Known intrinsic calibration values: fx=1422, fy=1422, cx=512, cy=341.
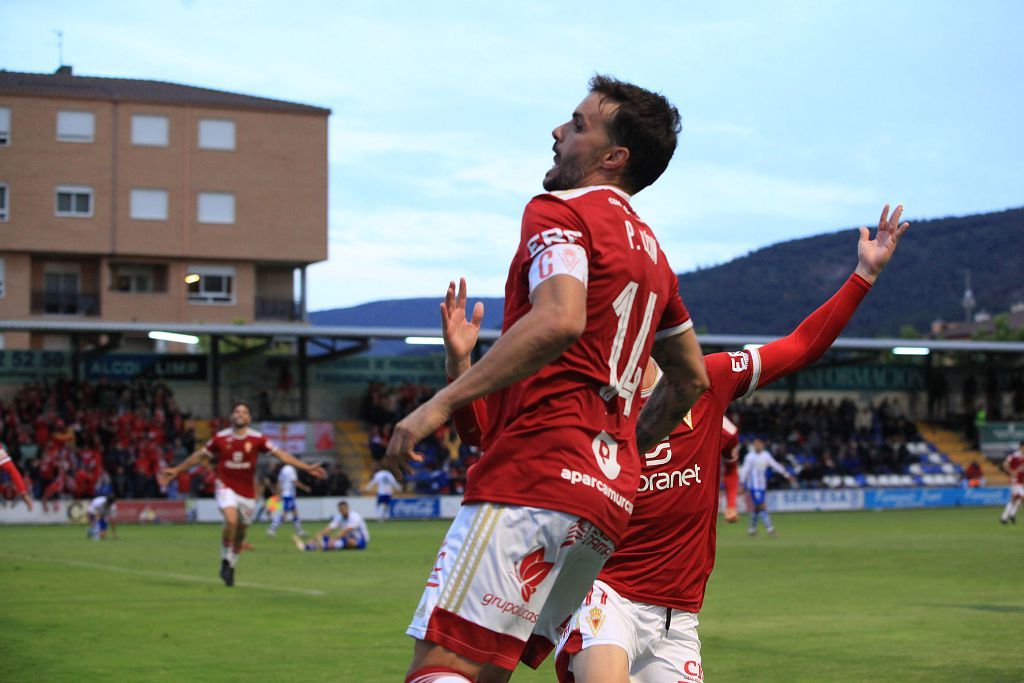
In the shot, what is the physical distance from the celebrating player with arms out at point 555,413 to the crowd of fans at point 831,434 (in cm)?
4915

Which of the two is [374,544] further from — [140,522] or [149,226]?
[149,226]

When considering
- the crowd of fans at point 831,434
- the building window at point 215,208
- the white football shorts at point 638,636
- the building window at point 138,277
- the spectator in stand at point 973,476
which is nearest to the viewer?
the white football shorts at point 638,636

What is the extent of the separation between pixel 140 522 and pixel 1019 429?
35849 millimetres

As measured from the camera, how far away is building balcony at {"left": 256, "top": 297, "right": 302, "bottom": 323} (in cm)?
7369

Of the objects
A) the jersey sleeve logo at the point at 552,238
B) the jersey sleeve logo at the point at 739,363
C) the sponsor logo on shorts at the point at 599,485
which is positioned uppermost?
the jersey sleeve logo at the point at 552,238

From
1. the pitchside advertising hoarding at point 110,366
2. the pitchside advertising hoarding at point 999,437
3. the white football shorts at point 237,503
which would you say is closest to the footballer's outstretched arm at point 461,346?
the white football shorts at point 237,503

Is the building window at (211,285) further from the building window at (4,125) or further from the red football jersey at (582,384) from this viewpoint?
the red football jersey at (582,384)

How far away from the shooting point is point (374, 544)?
30594 mm

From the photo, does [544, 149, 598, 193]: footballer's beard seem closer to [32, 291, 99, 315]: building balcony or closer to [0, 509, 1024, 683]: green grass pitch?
[0, 509, 1024, 683]: green grass pitch

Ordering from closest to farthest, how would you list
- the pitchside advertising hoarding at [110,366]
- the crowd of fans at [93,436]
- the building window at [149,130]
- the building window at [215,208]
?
the crowd of fans at [93,436]
the pitchside advertising hoarding at [110,366]
the building window at [149,130]
the building window at [215,208]

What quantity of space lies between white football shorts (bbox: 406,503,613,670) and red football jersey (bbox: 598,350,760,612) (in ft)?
5.91

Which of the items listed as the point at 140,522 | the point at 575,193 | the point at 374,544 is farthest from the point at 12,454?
the point at 575,193

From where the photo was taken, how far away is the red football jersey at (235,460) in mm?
21078

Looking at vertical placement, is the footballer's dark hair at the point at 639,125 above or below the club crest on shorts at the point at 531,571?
above
